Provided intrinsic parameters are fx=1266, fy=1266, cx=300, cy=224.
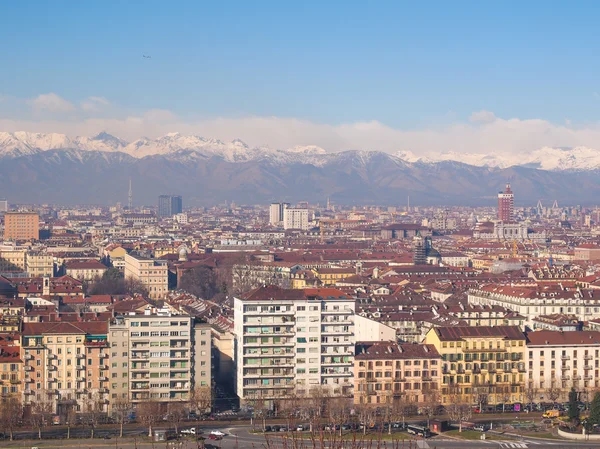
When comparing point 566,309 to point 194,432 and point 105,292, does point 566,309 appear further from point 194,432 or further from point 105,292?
point 105,292

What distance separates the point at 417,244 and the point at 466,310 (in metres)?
53.2

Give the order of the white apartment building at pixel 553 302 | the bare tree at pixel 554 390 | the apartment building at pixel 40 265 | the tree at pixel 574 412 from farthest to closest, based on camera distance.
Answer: the apartment building at pixel 40 265 → the white apartment building at pixel 553 302 → the bare tree at pixel 554 390 → the tree at pixel 574 412

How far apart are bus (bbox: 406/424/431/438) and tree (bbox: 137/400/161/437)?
302 inches

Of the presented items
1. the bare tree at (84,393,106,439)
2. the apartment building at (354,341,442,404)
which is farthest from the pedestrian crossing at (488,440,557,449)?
the bare tree at (84,393,106,439)

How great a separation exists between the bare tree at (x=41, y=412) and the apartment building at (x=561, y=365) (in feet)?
53.0

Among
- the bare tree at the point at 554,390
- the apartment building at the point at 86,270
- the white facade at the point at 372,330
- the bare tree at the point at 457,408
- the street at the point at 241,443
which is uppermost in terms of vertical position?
the white facade at the point at 372,330

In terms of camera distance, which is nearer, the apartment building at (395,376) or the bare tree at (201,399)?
the bare tree at (201,399)

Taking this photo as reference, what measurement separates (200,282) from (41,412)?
47645 millimetres

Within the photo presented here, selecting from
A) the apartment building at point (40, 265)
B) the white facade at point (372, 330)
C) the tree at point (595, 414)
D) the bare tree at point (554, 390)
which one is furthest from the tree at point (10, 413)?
the apartment building at point (40, 265)

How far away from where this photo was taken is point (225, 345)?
151 feet

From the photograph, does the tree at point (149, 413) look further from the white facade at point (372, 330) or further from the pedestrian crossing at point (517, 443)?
the white facade at point (372, 330)

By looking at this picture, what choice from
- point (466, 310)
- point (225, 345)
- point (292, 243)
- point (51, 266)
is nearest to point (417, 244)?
point (51, 266)

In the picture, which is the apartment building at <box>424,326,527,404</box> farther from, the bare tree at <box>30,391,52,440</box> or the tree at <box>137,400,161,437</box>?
the bare tree at <box>30,391,52,440</box>

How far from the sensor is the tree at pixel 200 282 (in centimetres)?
8300
